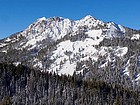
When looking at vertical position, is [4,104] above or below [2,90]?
below

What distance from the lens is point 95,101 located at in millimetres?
197750

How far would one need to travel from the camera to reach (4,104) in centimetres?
5809

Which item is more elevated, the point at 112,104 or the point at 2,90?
the point at 2,90

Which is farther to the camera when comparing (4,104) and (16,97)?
(16,97)

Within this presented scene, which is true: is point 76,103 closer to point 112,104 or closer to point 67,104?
point 67,104

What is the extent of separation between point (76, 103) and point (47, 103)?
19617 mm

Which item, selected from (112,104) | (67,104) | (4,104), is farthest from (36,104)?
(4,104)

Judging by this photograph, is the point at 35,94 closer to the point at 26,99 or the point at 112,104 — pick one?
the point at 26,99

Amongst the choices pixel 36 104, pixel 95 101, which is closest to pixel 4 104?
pixel 36 104

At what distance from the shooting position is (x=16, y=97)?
Answer: 632 feet

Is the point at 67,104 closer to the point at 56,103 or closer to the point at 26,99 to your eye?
the point at 56,103

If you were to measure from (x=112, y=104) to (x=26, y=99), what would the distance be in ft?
185

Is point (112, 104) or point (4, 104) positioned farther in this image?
point (112, 104)

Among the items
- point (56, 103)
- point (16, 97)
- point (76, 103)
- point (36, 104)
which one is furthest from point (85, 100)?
point (16, 97)
